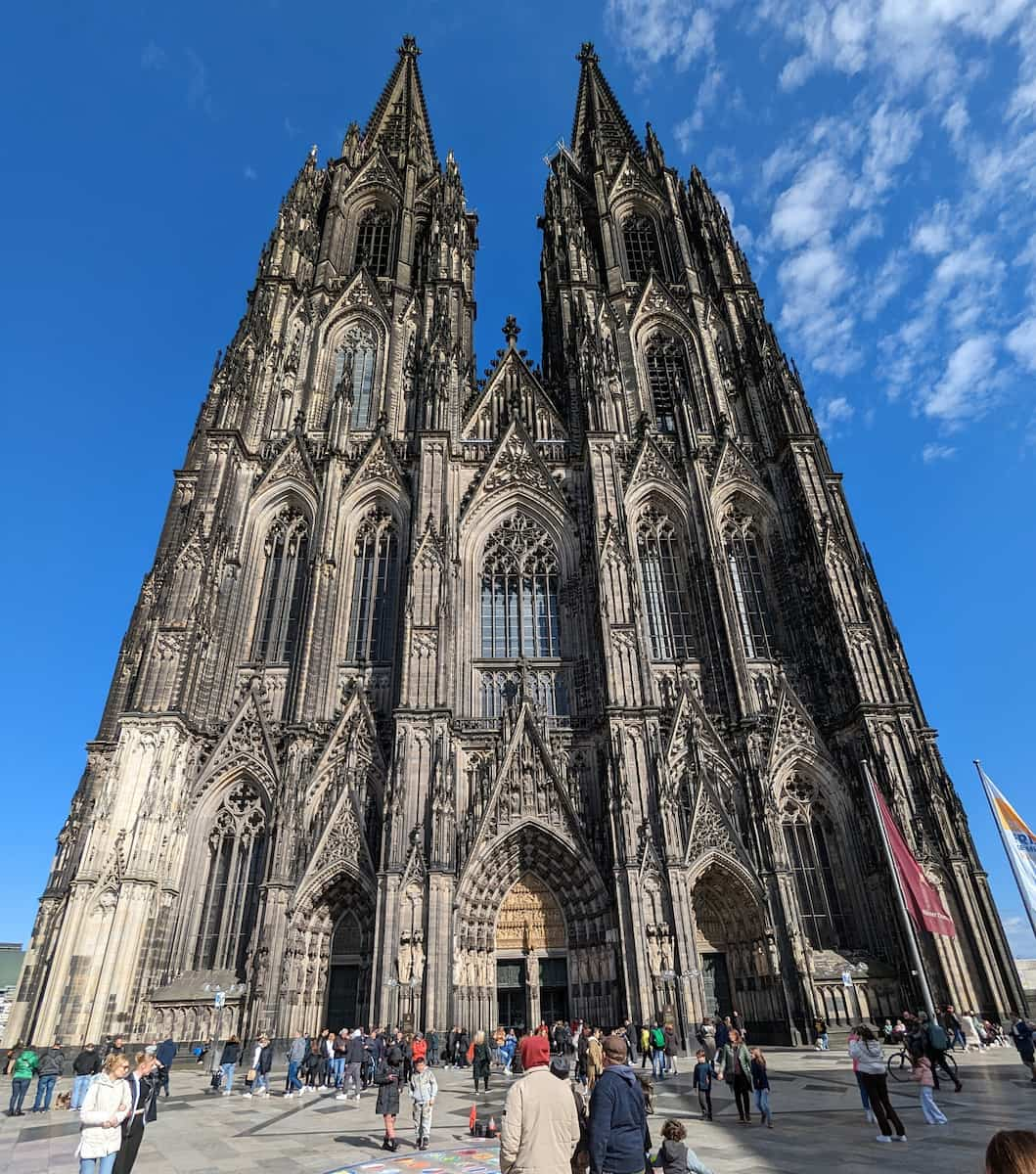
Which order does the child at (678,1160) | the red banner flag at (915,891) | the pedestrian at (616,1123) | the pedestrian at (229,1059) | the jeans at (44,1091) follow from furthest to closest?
the red banner flag at (915,891) → the pedestrian at (229,1059) → the jeans at (44,1091) → the child at (678,1160) → the pedestrian at (616,1123)

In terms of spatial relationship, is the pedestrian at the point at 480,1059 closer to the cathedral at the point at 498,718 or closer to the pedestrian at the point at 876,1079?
the cathedral at the point at 498,718

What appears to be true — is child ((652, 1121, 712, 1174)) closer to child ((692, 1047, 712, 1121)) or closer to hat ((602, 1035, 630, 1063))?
hat ((602, 1035, 630, 1063))

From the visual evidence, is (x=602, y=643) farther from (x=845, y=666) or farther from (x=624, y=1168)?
(x=624, y=1168)

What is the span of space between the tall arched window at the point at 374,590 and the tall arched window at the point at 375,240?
52.7ft

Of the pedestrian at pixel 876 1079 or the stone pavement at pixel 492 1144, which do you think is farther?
the pedestrian at pixel 876 1079

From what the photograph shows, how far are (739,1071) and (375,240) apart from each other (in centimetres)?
3909

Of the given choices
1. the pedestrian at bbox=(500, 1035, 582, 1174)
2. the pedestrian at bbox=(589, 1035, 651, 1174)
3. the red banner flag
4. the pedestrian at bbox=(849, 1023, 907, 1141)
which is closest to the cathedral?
the red banner flag

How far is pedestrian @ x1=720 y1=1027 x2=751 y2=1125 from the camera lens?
9.52 metres

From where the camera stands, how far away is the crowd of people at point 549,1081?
12.7ft

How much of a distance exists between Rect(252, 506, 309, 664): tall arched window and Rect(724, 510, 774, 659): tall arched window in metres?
15.6

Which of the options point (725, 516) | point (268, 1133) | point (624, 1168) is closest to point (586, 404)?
point (725, 516)

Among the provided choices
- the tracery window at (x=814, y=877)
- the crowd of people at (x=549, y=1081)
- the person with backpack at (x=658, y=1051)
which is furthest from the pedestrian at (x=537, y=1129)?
the tracery window at (x=814, y=877)

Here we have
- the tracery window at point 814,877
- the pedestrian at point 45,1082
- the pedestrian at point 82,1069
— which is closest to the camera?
the pedestrian at point 82,1069

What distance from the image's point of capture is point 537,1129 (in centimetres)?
373
